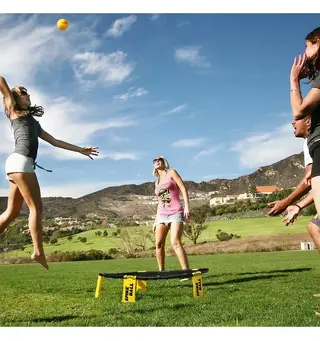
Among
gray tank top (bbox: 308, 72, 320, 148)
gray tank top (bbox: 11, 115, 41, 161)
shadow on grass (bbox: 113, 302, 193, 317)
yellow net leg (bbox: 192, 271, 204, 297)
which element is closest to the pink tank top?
yellow net leg (bbox: 192, 271, 204, 297)

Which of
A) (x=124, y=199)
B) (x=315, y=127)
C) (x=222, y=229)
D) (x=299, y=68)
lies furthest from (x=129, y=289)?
(x=222, y=229)

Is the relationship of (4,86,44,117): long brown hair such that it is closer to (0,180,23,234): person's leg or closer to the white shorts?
the white shorts

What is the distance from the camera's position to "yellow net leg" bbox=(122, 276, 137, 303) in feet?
13.7

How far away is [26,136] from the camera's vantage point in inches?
146

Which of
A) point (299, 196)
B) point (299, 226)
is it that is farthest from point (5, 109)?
point (299, 226)

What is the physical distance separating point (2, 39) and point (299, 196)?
11.8 feet

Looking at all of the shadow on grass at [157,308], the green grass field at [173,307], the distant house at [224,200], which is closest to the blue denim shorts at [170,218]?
the green grass field at [173,307]

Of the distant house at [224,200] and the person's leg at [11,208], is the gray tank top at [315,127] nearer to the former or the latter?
the person's leg at [11,208]

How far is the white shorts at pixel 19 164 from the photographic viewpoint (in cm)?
358

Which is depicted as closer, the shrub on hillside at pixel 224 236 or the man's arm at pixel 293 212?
the man's arm at pixel 293 212

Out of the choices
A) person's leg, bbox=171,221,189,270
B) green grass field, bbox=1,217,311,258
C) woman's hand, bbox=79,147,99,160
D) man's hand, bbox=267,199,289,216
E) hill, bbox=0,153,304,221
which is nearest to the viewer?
man's hand, bbox=267,199,289,216

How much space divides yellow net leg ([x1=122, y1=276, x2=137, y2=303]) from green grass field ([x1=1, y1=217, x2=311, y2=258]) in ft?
43.4

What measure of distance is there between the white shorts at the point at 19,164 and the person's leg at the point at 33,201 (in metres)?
0.03
